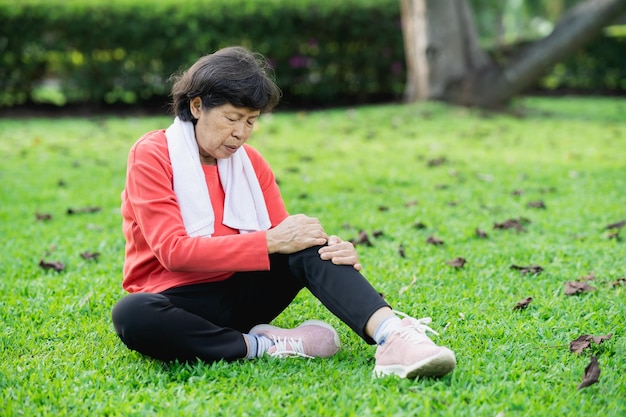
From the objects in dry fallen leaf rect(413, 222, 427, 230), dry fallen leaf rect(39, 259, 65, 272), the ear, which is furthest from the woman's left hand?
dry fallen leaf rect(413, 222, 427, 230)

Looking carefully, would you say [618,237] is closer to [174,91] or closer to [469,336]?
[469,336]

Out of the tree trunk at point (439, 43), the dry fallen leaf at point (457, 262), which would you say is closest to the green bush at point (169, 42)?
the tree trunk at point (439, 43)

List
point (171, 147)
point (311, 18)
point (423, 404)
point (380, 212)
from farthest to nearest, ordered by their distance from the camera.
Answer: point (311, 18), point (380, 212), point (171, 147), point (423, 404)

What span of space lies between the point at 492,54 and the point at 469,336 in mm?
12968

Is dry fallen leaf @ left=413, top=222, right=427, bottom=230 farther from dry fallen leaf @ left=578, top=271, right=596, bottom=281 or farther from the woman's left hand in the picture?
the woman's left hand

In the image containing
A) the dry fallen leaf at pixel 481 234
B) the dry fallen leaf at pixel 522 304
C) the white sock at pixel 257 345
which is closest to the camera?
the white sock at pixel 257 345

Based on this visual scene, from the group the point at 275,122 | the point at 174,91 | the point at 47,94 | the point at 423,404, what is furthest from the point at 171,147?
the point at 47,94

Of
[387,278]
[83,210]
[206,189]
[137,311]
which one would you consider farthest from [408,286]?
[83,210]

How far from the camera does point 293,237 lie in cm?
283

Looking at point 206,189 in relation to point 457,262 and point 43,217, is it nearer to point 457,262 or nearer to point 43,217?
point 457,262

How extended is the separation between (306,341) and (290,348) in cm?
7

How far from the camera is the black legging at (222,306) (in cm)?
273

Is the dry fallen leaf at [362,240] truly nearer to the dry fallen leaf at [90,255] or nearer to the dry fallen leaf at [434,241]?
the dry fallen leaf at [434,241]

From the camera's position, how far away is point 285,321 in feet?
11.3
